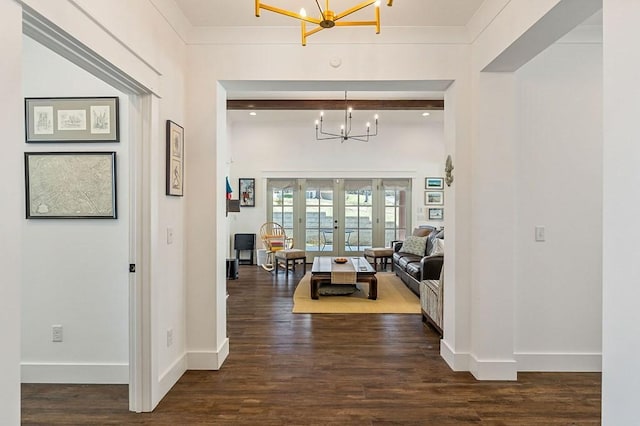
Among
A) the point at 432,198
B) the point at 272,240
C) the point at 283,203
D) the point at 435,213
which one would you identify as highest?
the point at 432,198

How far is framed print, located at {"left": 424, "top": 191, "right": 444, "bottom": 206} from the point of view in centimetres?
811

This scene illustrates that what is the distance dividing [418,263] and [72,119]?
15.4 ft

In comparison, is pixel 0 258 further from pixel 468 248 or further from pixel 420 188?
pixel 420 188

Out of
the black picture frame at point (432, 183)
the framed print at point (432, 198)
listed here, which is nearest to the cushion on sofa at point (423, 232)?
the framed print at point (432, 198)

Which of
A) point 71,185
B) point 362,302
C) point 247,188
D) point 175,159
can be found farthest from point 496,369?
point 247,188

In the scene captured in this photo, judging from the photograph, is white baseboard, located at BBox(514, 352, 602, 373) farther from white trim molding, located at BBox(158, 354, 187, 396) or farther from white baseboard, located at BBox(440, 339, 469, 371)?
white trim molding, located at BBox(158, 354, 187, 396)

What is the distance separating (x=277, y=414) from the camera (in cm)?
221

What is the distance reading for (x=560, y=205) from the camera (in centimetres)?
279

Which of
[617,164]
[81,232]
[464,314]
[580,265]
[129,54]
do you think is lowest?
[464,314]

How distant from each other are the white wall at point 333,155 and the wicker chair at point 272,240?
54 centimetres

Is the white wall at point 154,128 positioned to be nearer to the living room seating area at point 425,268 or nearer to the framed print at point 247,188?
the living room seating area at point 425,268

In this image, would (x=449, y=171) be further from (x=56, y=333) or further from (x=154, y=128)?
(x=56, y=333)

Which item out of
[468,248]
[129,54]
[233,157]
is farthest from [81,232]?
[233,157]

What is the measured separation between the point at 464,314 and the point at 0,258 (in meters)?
2.88
